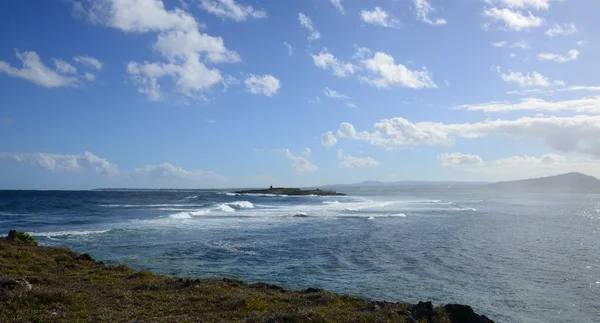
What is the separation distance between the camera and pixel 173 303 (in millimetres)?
13148

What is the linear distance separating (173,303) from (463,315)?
828 cm

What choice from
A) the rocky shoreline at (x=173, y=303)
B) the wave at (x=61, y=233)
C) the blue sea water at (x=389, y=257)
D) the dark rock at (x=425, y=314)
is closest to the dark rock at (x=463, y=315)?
the rocky shoreline at (x=173, y=303)

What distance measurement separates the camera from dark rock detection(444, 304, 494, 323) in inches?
488

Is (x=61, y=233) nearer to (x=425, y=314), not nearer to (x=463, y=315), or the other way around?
(x=425, y=314)

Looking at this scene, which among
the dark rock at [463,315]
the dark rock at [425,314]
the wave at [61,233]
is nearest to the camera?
the dark rock at [425,314]

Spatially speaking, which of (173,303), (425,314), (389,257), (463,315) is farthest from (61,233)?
(463,315)

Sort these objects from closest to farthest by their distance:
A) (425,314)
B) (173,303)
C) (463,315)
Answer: (425,314), (463,315), (173,303)

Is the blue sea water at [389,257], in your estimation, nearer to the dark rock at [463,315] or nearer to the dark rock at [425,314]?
the dark rock at [463,315]

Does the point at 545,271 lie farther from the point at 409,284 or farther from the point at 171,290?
the point at 171,290

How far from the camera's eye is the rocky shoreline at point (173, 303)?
1151 cm

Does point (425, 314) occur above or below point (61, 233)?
above

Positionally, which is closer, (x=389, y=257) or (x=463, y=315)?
(x=463, y=315)

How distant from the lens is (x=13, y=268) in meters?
17.4

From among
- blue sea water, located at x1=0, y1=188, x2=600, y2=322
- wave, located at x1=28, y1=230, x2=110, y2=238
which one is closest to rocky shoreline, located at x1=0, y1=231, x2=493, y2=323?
blue sea water, located at x1=0, y1=188, x2=600, y2=322
